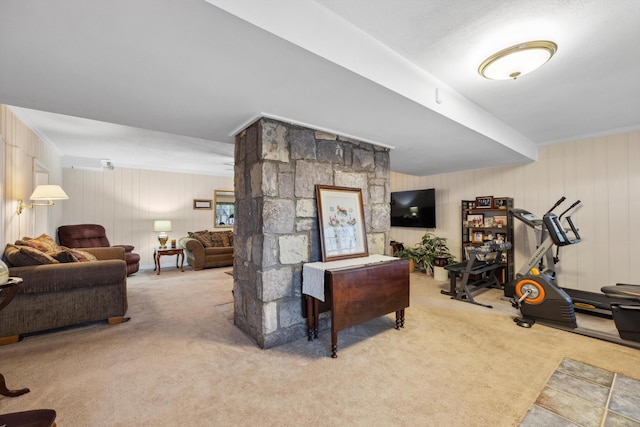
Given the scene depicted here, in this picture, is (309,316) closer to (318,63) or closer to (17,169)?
Result: (318,63)

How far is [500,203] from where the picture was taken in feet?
13.5

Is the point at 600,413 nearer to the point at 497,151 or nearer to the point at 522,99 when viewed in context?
the point at 522,99

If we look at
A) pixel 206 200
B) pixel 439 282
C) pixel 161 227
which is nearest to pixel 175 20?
pixel 439 282

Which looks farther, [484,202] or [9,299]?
[484,202]

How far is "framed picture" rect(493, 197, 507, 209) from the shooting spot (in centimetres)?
406

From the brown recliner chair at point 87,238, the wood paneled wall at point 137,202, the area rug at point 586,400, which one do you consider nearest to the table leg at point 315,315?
the area rug at point 586,400

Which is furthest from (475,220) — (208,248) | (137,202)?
(137,202)

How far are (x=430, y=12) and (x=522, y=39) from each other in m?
0.66

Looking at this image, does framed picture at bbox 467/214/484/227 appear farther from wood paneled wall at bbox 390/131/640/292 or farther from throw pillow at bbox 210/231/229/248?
throw pillow at bbox 210/231/229/248

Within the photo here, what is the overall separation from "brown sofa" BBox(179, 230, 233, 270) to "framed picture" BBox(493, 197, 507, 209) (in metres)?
5.03

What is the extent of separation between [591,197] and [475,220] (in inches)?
55.0

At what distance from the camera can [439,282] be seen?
4.53 meters

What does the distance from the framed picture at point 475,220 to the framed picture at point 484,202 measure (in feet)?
0.82

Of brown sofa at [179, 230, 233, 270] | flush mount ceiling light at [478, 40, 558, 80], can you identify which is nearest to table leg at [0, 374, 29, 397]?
flush mount ceiling light at [478, 40, 558, 80]
